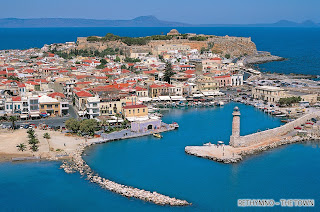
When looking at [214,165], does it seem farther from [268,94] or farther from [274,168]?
[268,94]

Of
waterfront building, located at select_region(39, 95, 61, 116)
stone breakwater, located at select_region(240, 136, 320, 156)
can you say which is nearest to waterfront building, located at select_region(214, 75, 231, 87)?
waterfront building, located at select_region(39, 95, 61, 116)

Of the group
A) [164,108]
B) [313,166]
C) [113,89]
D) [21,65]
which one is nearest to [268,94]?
[164,108]

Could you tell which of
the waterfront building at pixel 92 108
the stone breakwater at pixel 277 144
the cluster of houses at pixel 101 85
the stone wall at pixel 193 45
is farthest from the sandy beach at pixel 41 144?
the stone wall at pixel 193 45

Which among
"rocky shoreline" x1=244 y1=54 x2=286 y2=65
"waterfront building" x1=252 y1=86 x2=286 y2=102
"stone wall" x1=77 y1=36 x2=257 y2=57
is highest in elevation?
"stone wall" x1=77 y1=36 x2=257 y2=57

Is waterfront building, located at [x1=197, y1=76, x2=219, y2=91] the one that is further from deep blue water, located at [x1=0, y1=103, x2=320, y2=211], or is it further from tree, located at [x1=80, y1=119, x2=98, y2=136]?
tree, located at [x1=80, y1=119, x2=98, y2=136]

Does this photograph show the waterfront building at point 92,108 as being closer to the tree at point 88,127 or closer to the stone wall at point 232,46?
the tree at point 88,127

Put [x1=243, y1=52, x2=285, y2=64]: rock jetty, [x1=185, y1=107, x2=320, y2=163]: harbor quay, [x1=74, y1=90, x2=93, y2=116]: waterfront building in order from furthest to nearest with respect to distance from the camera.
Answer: [x1=243, y1=52, x2=285, y2=64]: rock jetty < [x1=74, y1=90, x2=93, y2=116]: waterfront building < [x1=185, y1=107, x2=320, y2=163]: harbor quay

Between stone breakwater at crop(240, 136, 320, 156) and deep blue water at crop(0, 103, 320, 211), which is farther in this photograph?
stone breakwater at crop(240, 136, 320, 156)
